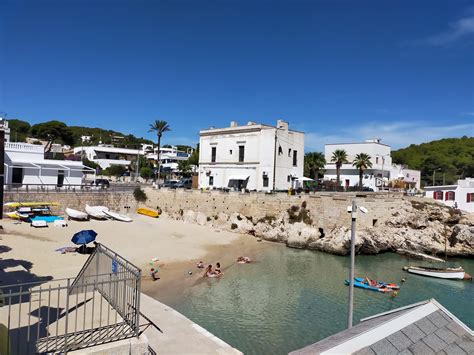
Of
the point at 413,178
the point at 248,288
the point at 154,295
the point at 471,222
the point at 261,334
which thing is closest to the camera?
the point at 261,334

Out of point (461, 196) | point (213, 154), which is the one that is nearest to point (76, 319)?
point (213, 154)

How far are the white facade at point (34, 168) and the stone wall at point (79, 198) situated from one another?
7.20 ft

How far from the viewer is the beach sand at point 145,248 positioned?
19.3 metres

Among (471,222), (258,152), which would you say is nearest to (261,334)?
(258,152)

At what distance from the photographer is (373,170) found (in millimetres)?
56969

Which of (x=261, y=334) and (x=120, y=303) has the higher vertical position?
(x=120, y=303)

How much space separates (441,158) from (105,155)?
3275 inches

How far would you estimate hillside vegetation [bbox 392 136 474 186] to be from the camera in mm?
78688

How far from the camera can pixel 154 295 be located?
18.0 m

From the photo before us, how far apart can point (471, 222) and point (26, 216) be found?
4278cm

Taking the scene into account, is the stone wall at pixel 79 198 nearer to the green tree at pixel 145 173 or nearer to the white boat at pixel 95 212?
the white boat at pixel 95 212

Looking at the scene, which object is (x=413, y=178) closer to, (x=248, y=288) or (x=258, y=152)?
→ (x=258, y=152)

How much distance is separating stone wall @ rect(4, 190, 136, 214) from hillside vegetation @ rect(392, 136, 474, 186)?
67820 millimetres

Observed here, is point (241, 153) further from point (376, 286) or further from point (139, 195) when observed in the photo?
point (376, 286)
